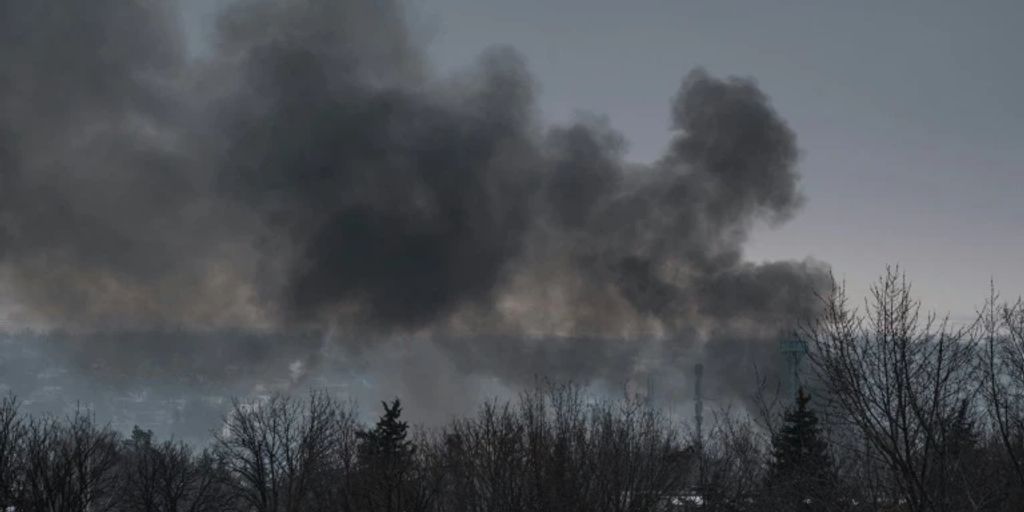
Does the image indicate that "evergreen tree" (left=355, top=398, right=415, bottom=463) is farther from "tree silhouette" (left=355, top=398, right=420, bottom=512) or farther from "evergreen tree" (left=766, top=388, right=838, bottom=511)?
"evergreen tree" (left=766, top=388, right=838, bottom=511)

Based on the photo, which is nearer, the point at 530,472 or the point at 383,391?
the point at 530,472

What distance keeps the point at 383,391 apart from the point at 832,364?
13946cm

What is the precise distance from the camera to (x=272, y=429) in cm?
5628

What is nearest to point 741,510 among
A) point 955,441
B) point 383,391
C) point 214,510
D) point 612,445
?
point 612,445

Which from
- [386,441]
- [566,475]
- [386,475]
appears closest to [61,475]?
[386,475]

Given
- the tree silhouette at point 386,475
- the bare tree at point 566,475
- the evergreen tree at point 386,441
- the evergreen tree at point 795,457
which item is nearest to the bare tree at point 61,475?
the tree silhouette at point 386,475

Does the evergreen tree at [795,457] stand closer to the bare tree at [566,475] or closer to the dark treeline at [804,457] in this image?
the dark treeline at [804,457]

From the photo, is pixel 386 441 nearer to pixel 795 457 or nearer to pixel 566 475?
pixel 566 475

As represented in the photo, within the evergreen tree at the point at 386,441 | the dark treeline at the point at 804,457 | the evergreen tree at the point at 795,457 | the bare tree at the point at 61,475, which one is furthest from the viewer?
the evergreen tree at the point at 386,441

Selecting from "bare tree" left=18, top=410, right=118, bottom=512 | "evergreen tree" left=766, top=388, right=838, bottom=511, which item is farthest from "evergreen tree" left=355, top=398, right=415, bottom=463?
"evergreen tree" left=766, top=388, right=838, bottom=511

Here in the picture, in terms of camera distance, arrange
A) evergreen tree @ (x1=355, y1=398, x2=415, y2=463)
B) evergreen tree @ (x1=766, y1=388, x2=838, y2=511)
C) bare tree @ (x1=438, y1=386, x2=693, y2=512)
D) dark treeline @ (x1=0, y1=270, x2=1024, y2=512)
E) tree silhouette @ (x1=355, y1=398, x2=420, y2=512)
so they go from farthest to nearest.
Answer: evergreen tree @ (x1=355, y1=398, x2=415, y2=463)
bare tree @ (x1=438, y1=386, x2=693, y2=512)
tree silhouette @ (x1=355, y1=398, x2=420, y2=512)
evergreen tree @ (x1=766, y1=388, x2=838, y2=511)
dark treeline @ (x1=0, y1=270, x2=1024, y2=512)

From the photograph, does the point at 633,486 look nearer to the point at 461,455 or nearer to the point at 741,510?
the point at 741,510

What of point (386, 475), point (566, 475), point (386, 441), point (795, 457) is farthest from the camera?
point (386, 441)

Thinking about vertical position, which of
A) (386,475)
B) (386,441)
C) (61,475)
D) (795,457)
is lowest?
(386,475)
